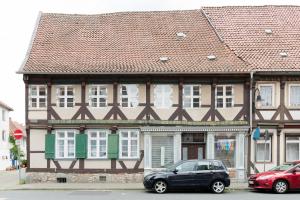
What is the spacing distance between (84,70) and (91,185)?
626 cm

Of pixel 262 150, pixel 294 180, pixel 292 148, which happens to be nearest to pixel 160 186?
pixel 294 180

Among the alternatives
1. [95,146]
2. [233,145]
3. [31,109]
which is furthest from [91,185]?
[233,145]

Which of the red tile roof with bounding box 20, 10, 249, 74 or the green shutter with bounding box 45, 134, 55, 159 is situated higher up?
the red tile roof with bounding box 20, 10, 249, 74

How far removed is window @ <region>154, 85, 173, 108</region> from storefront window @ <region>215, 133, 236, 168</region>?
10.8 feet

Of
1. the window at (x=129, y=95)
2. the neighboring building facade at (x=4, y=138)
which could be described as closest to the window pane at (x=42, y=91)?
the window at (x=129, y=95)

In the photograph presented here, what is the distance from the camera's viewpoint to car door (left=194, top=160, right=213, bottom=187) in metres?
26.8

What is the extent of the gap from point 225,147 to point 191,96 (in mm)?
3424

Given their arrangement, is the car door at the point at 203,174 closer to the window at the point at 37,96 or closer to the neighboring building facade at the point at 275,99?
the neighboring building facade at the point at 275,99

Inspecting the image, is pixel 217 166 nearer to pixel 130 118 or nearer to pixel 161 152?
pixel 161 152

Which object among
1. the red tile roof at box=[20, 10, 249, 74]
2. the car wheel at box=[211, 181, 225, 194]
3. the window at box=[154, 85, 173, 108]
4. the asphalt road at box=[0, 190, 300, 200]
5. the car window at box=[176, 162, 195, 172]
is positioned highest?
the red tile roof at box=[20, 10, 249, 74]

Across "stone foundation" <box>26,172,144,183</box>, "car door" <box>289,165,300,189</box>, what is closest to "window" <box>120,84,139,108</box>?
"stone foundation" <box>26,172,144,183</box>

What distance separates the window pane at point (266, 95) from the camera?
107 ft

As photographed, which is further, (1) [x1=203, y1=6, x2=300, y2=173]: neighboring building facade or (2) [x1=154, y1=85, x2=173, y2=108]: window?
(2) [x1=154, y1=85, x2=173, y2=108]: window

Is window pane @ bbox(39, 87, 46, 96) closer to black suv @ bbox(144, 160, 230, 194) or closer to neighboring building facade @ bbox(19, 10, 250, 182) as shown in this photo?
neighboring building facade @ bbox(19, 10, 250, 182)
